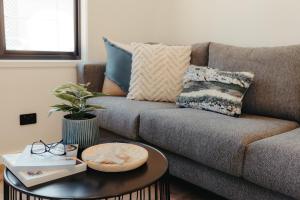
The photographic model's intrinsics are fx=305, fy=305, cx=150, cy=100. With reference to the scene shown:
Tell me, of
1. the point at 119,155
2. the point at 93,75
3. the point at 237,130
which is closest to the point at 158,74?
the point at 93,75

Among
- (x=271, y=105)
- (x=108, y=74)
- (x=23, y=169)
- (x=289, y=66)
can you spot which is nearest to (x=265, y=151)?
(x=271, y=105)

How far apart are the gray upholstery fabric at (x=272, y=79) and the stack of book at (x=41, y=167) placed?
3.90 ft

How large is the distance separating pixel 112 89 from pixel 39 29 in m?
0.75

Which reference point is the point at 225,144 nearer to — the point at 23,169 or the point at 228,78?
the point at 228,78

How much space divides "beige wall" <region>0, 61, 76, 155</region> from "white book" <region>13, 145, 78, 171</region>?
1.19m

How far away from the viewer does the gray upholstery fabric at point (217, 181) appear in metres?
1.34

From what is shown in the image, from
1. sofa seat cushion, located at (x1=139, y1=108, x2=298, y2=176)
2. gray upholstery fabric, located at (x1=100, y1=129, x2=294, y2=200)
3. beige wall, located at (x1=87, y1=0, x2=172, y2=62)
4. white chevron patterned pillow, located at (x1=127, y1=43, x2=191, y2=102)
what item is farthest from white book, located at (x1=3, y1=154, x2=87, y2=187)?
beige wall, located at (x1=87, y1=0, x2=172, y2=62)

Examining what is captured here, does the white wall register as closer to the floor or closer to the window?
the window

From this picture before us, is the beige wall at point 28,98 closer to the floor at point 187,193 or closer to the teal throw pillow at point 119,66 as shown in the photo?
the teal throw pillow at point 119,66

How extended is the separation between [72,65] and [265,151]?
169cm

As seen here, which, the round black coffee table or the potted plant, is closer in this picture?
the round black coffee table

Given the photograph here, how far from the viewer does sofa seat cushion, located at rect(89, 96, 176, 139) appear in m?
1.80

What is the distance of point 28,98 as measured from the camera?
2250 millimetres

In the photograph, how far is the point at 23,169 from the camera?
0.98 meters
